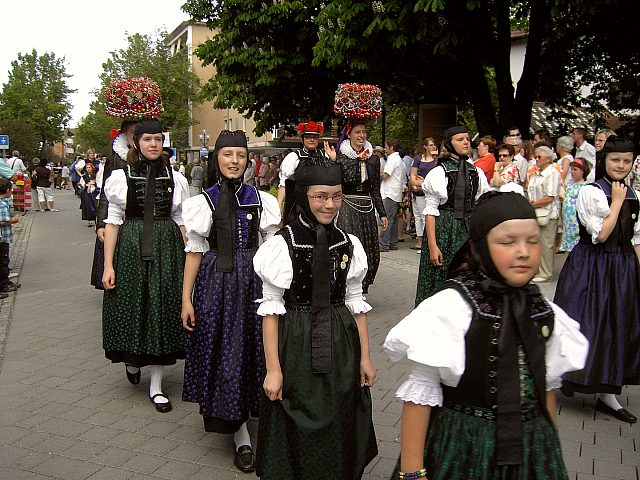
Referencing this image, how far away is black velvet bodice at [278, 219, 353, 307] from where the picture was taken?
10.7 feet

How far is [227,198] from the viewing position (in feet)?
13.8

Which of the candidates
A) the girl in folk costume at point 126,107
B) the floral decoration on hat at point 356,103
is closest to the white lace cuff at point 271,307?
the girl in folk costume at point 126,107

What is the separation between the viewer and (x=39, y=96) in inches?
2264

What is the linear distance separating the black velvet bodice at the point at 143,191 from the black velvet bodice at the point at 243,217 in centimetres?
91

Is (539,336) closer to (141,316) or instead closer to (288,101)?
(141,316)

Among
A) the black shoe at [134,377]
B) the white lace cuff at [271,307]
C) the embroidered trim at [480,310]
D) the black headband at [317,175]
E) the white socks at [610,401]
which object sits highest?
the black headband at [317,175]

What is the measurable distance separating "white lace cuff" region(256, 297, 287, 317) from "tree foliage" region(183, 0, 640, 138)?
32.0 feet

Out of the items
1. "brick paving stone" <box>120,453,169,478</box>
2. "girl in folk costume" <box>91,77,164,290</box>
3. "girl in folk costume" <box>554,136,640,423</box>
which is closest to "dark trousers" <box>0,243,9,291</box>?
"girl in folk costume" <box>91,77,164,290</box>

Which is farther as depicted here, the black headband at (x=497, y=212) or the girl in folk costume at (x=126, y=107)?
the girl in folk costume at (x=126, y=107)

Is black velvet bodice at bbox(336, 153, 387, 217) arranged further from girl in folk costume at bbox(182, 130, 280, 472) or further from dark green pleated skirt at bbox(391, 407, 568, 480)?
dark green pleated skirt at bbox(391, 407, 568, 480)

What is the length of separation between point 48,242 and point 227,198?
12.5m

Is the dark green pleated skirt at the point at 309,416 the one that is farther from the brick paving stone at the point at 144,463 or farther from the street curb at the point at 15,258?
the street curb at the point at 15,258

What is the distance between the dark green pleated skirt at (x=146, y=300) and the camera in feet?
16.5

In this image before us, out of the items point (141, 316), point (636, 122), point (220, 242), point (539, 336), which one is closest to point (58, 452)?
point (141, 316)
